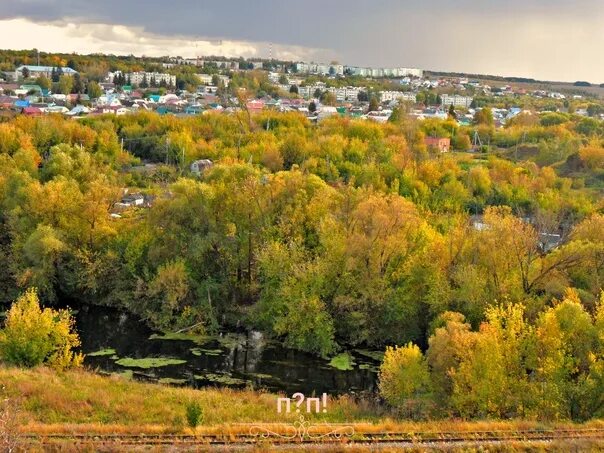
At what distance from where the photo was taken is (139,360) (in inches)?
968

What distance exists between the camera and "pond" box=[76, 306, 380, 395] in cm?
2312

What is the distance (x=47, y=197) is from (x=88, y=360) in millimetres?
10500

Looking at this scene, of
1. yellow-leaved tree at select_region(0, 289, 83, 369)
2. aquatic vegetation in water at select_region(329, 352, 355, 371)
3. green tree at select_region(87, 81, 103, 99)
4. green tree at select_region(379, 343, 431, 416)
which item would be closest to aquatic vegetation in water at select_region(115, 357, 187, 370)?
yellow-leaved tree at select_region(0, 289, 83, 369)

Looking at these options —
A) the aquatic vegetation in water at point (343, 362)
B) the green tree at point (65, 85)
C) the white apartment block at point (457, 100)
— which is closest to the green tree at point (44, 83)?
the green tree at point (65, 85)

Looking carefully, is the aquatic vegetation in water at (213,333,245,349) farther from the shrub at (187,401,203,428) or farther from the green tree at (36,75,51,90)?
the green tree at (36,75,51,90)

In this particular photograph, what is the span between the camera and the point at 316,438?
1446cm

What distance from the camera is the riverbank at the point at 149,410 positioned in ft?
50.0

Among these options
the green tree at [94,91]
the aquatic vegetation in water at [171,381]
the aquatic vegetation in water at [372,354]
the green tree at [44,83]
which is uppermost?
the green tree at [44,83]

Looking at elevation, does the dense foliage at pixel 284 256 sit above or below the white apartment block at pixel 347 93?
below

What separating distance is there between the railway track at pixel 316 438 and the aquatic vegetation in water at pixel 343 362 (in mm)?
9644

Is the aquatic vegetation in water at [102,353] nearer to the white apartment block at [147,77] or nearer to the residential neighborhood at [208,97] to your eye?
the residential neighborhood at [208,97]

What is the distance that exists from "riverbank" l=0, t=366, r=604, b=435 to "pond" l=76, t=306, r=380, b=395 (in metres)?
1.83

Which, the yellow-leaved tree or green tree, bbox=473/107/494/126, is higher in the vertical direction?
green tree, bbox=473/107/494/126

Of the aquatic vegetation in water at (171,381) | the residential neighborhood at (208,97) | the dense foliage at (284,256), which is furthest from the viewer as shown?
the residential neighborhood at (208,97)
